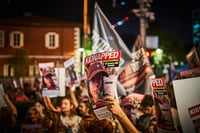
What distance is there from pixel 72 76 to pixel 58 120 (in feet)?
7.49

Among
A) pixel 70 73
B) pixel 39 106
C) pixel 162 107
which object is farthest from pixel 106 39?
pixel 70 73

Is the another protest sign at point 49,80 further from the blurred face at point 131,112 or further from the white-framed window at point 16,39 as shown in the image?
the white-framed window at point 16,39

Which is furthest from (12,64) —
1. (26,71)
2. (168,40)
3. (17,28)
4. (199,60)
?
(199,60)

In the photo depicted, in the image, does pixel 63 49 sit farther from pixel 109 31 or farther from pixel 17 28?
pixel 109 31

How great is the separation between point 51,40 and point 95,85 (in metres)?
33.7

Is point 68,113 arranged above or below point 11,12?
below

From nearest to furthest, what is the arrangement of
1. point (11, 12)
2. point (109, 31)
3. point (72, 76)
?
point (109, 31) < point (72, 76) < point (11, 12)

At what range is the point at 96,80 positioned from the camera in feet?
11.9

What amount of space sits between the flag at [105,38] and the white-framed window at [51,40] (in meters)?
32.0

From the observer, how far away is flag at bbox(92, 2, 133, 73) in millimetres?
4453

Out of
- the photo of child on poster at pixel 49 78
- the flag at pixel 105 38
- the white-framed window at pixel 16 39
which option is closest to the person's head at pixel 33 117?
the photo of child on poster at pixel 49 78

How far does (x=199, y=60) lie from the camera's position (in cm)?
616

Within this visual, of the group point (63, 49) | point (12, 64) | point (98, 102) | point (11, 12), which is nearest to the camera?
point (98, 102)

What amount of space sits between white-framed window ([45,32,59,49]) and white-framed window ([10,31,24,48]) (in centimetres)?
328
